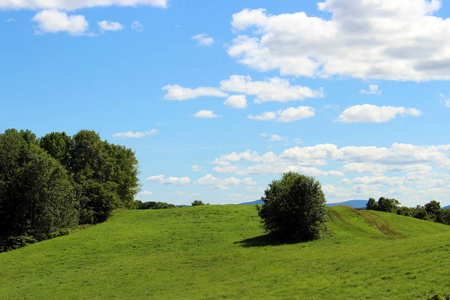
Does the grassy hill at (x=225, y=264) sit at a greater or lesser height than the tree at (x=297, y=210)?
lesser

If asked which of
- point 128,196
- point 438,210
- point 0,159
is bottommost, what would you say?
point 438,210

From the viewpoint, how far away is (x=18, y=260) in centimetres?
5631

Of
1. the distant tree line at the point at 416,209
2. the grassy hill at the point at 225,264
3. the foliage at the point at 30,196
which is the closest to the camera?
the grassy hill at the point at 225,264

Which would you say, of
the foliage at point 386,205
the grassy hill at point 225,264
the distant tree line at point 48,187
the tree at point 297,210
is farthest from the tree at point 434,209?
the distant tree line at point 48,187

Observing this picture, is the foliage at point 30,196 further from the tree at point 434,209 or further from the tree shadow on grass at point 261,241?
the tree at point 434,209

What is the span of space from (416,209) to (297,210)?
131422 mm

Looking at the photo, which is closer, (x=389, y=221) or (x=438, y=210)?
(x=389, y=221)

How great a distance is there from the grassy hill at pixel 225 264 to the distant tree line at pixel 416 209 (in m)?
78.3

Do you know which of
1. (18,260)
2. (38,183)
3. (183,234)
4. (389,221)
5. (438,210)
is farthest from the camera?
(438,210)

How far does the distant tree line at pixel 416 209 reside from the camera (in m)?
153

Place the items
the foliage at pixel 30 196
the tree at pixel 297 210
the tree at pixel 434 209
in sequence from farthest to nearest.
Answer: the tree at pixel 434 209 < the foliage at pixel 30 196 < the tree at pixel 297 210

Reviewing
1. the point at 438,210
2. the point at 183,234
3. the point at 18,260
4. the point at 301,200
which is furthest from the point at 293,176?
the point at 438,210

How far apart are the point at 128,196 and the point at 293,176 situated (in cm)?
5889

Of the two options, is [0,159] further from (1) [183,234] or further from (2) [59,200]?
(1) [183,234]
